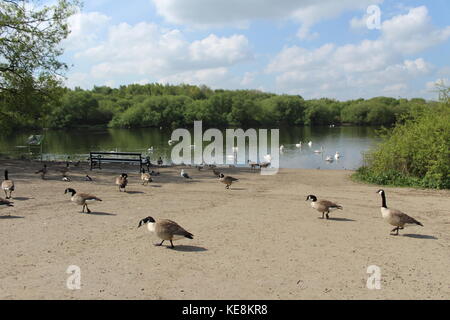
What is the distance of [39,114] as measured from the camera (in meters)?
30.7

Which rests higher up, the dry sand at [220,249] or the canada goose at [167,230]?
the canada goose at [167,230]

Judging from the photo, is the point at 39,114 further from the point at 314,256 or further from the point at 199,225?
the point at 314,256

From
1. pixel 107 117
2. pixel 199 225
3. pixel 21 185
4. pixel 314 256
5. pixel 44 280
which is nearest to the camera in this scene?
pixel 44 280

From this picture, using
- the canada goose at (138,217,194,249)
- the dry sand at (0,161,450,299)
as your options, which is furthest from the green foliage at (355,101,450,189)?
the canada goose at (138,217,194,249)

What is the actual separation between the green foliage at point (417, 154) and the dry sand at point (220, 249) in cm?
508

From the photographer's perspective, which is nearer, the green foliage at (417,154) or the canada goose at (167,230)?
the canada goose at (167,230)

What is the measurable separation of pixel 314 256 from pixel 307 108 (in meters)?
137

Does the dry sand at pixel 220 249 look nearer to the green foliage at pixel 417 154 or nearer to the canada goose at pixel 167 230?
the canada goose at pixel 167 230

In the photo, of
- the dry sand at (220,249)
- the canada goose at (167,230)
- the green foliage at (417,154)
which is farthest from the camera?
the green foliage at (417,154)

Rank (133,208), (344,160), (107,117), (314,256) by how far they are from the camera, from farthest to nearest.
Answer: (107,117) < (344,160) < (133,208) < (314,256)

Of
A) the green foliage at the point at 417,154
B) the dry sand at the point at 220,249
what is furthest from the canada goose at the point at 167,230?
the green foliage at the point at 417,154

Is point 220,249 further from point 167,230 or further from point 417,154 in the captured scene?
point 417,154

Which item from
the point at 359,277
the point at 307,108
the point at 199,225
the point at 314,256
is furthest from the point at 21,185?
the point at 307,108

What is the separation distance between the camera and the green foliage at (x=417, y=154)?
22344mm
